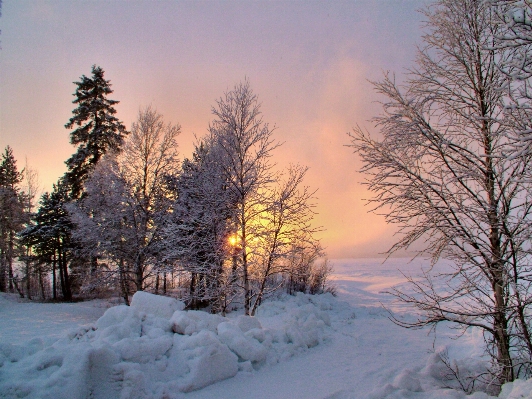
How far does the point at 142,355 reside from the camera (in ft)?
13.9

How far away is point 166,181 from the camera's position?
14.5m

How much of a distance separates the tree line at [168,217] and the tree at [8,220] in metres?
0.10

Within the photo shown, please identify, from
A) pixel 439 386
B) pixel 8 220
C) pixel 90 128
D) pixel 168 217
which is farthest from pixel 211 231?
pixel 8 220

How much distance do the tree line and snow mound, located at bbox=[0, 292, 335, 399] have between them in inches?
119

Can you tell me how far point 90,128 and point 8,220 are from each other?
12.4m

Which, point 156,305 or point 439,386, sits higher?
point 156,305

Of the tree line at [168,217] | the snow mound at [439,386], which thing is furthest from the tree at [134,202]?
the snow mound at [439,386]

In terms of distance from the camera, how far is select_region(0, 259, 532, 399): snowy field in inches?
139

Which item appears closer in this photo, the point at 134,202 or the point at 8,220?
the point at 134,202

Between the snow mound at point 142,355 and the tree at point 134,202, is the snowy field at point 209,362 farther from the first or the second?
the tree at point 134,202

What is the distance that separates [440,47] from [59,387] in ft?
26.3

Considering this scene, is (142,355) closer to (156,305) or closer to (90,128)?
(156,305)

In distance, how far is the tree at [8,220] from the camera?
2343 cm

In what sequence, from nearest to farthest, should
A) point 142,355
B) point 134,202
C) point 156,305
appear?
1. point 142,355
2. point 156,305
3. point 134,202
